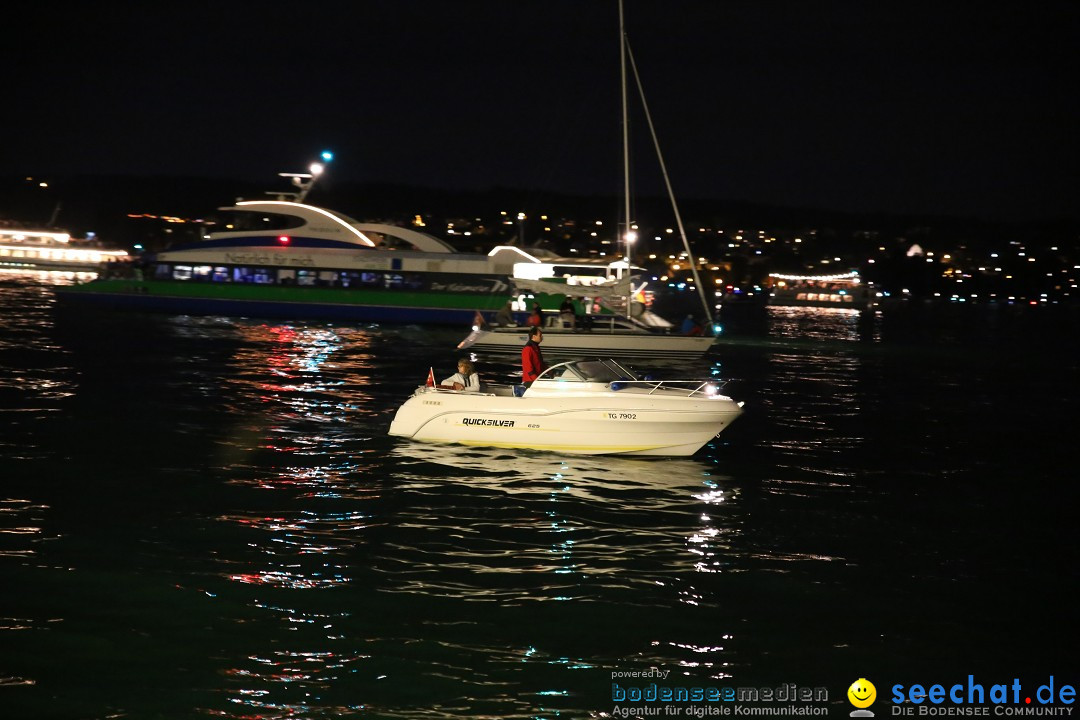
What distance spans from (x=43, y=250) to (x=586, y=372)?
140 meters

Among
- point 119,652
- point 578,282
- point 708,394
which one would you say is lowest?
point 119,652

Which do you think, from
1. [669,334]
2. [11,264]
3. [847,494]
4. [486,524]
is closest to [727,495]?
[847,494]

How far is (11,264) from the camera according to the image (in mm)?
135750

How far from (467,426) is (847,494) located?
6.41 meters

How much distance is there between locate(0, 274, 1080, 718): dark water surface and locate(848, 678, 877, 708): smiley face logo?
0.12 metres

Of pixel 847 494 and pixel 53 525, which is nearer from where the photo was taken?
pixel 53 525

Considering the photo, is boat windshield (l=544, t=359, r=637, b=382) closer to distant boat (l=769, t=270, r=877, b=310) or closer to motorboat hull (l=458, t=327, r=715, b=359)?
motorboat hull (l=458, t=327, r=715, b=359)

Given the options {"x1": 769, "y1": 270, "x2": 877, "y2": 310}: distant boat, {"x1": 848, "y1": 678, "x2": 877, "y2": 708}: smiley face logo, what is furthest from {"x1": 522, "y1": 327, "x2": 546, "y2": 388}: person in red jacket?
{"x1": 769, "y1": 270, "x2": 877, "y2": 310}: distant boat

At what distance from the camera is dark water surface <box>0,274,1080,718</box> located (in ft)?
28.4

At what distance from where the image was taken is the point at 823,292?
168 m

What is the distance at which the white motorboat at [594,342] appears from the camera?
36.8 metres

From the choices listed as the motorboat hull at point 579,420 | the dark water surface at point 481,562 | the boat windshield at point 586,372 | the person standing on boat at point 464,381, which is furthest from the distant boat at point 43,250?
the boat windshield at point 586,372

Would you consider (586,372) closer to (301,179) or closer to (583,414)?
(583,414)

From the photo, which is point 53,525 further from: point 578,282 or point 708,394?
point 578,282
